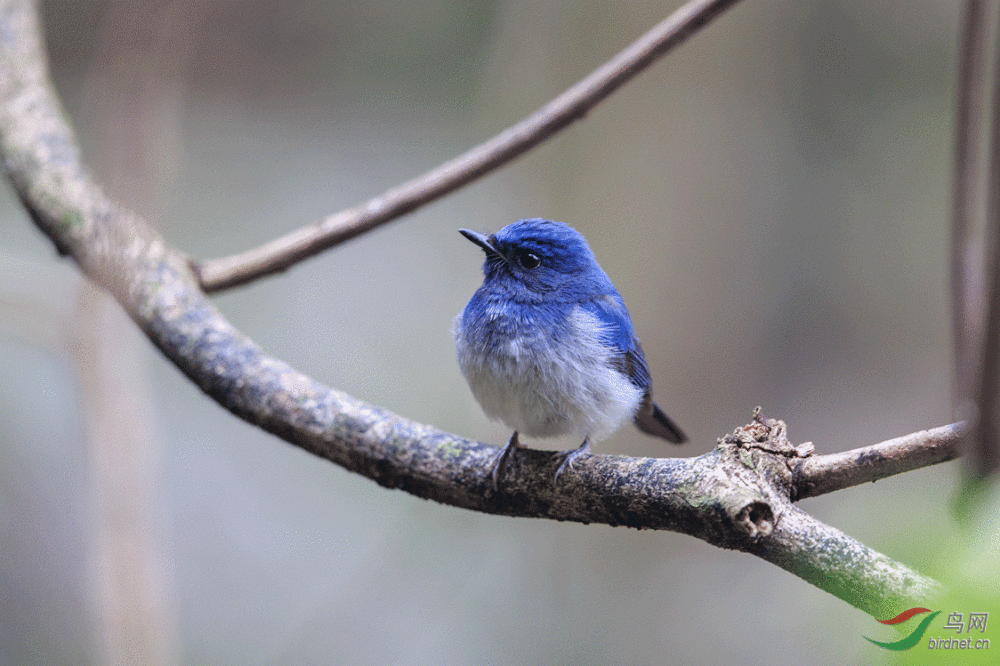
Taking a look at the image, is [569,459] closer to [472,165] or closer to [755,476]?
[755,476]

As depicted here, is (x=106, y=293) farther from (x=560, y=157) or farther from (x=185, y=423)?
(x=560, y=157)

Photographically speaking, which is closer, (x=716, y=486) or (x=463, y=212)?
(x=716, y=486)

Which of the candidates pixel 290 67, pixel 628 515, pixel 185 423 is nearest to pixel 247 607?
pixel 185 423

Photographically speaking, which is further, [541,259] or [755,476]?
[541,259]

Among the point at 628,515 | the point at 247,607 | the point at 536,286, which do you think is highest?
the point at 536,286
